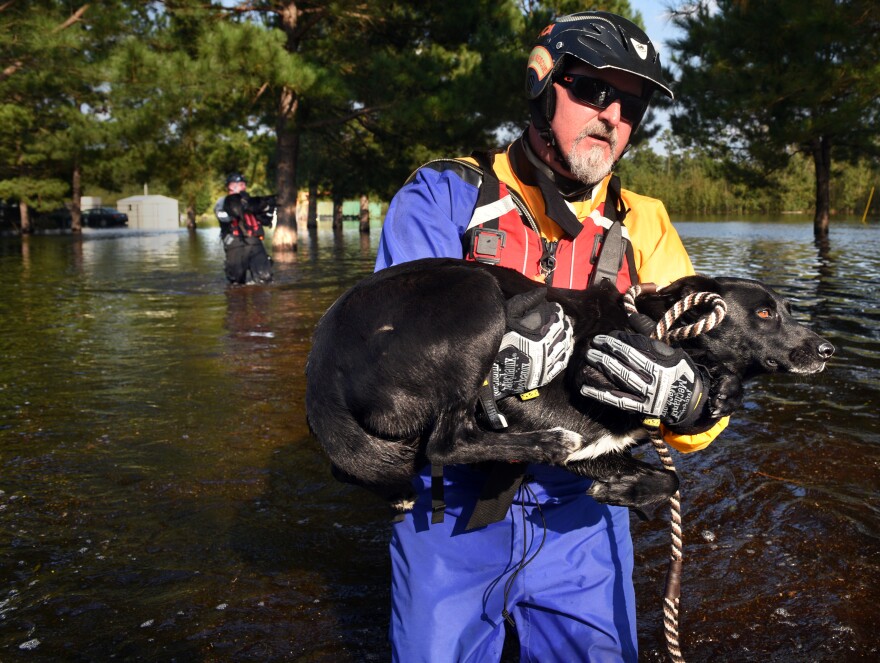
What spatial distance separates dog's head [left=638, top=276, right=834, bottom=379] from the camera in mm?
2809

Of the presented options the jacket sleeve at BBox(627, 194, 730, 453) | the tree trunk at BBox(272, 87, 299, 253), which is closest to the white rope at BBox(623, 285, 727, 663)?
the jacket sleeve at BBox(627, 194, 730, 453)

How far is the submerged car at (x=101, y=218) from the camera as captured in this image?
230 ft

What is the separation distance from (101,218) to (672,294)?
7627 cm

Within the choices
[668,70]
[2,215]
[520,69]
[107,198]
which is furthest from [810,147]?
[107,198]

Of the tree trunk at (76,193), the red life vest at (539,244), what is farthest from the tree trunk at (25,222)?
the red life vest at (539,244)

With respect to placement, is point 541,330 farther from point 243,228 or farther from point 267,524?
point 243,228

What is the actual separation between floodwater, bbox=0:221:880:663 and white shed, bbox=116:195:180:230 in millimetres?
73820

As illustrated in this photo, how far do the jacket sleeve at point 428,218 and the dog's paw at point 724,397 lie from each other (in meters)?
1.04

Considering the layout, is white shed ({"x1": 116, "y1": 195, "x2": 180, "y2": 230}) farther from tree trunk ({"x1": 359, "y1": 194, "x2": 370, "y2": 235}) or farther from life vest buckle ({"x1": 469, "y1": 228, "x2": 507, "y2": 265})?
life vest buckle ({"x1": 469, "y1": 228, "x2": 507, "y2": 265})

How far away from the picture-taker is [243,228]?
18125mm

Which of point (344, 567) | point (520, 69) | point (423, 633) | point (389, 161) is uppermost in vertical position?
Answer: point (520, 69)

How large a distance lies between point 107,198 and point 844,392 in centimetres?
10070

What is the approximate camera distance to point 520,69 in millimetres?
23750

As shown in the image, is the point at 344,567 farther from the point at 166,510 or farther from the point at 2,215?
the point at 2,215
